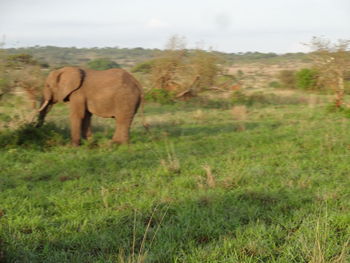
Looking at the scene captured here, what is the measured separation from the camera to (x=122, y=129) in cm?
948

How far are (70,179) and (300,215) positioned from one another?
3430 millimetres

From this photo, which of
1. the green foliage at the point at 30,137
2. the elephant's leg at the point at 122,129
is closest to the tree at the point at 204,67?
the elephant's leg at the point at 122,129

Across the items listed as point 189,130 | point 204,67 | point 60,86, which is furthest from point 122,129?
point 204,67

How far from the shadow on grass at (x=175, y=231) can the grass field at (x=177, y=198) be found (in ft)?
0.04

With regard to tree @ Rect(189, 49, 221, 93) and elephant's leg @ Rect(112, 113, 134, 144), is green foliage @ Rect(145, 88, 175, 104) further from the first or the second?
elephant's leg @ Rect(112, 113, 134, 144)

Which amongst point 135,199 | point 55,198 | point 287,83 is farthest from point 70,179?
point 287,83

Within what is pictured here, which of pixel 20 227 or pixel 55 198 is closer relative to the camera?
pixel 20 227

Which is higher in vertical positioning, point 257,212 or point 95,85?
point 95,85

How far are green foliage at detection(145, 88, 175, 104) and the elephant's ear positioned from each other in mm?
9026

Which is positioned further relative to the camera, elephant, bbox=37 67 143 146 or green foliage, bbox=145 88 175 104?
green foliage, bbox=145 88 175 104

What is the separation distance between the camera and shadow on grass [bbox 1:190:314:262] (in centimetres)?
365

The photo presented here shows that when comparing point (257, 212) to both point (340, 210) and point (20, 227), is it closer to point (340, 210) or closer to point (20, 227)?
point (340, 210)

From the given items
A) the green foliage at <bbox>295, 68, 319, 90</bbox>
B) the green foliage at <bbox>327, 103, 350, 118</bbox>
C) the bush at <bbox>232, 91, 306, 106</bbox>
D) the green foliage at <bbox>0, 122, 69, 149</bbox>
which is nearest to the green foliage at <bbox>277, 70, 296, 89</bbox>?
the green foliage at <bbox>295, 68, 319, 90</bbox>

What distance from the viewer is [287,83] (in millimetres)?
28984
